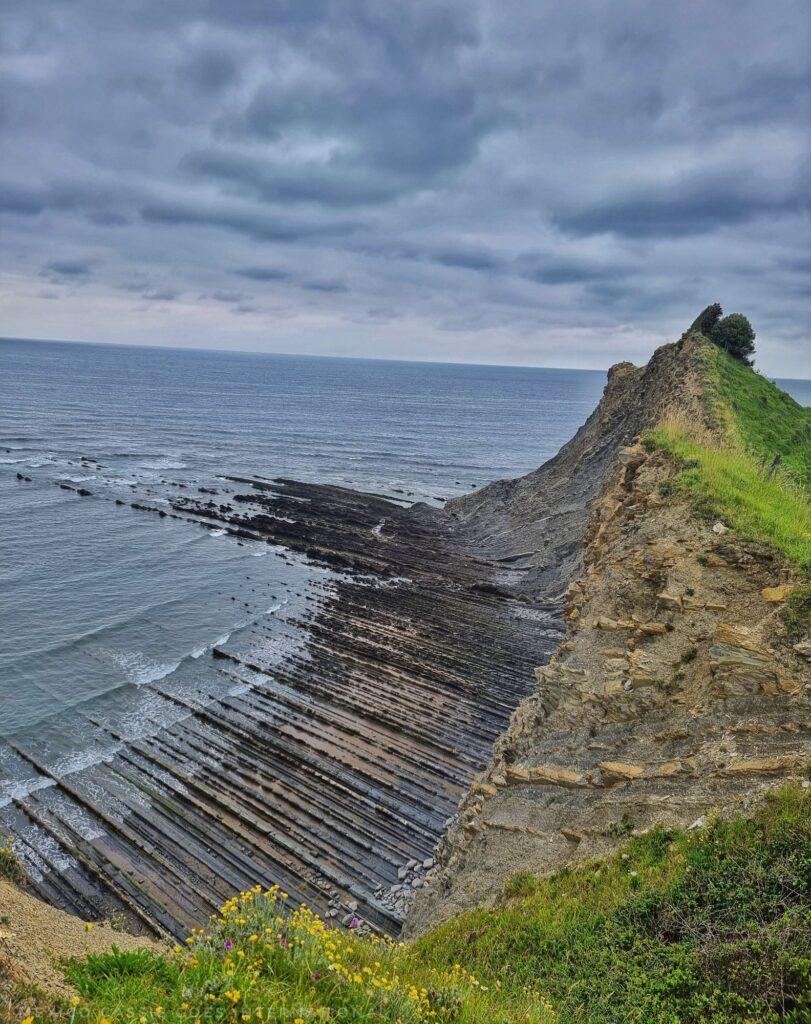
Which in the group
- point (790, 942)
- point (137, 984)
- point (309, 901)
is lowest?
point (309, 901)

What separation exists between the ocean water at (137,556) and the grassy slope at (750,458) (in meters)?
20.3

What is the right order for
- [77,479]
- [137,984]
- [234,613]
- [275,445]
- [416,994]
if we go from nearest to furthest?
[137,984] → [416,994] → [234,613] → [77,479] → [275,445]

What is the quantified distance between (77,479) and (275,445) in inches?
1366

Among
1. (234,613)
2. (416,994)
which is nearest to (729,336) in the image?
(234,613)

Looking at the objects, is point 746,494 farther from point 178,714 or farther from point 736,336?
point 736,336

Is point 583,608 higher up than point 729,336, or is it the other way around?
point 729,336

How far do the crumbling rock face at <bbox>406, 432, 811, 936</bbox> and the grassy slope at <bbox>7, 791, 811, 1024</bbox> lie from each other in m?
1.48

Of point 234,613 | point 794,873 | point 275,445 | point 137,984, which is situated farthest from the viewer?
point 275,445

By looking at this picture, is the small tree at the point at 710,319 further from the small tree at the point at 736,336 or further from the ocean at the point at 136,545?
the ocean at the point at 136,545

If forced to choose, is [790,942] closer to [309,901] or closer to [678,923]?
[678,923]

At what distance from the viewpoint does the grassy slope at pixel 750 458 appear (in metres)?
15.5

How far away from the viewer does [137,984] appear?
586 cm

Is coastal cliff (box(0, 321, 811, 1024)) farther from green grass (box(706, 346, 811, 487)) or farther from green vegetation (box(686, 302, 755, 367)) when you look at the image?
green vegetation (box(686, 302, 755, 367))

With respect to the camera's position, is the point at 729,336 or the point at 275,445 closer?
the point at 729,336
